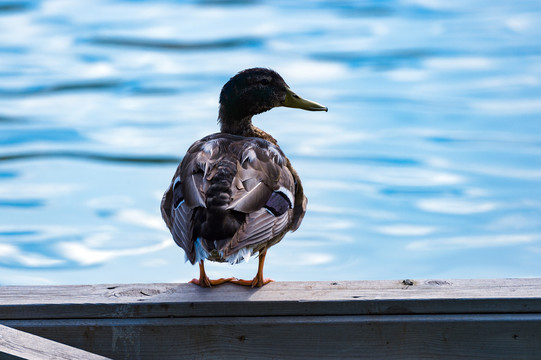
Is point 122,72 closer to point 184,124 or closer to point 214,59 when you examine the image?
point 214,59

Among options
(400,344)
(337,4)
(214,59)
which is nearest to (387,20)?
(337,4)

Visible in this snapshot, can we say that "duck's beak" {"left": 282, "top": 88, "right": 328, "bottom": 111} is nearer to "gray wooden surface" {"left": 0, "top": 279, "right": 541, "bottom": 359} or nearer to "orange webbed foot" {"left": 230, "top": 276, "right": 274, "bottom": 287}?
"orange webbed foot" {"left": 230, "top": 276, "right": 274, "bottom": 287}

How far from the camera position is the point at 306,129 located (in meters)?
8.31

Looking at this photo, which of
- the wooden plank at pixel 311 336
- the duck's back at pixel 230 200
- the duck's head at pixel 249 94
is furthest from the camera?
the duck's head at pixel 249 94

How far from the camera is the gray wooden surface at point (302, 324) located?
2.55 metres

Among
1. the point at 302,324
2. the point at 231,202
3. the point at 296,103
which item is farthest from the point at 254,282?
the point at 296,103

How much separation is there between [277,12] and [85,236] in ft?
27.4

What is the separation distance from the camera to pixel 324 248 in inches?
228

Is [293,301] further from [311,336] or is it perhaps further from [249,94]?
[249,94]

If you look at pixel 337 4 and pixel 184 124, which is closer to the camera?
pixel 184 124

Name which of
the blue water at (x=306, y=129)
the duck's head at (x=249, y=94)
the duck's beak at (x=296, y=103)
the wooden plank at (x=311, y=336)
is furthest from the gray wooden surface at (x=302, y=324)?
the blue water at (x=306, y=129)

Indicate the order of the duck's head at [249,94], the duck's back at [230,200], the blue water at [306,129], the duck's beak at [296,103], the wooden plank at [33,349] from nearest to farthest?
the wooden plank at [33,349] → the duck's back at [230,200] → the duck's head at [249,94] → the duck's beak at [296,103] → the blue water at [306,129]

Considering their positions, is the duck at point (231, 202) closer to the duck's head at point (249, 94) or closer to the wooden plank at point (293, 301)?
the wooden plank at point (293, 301)

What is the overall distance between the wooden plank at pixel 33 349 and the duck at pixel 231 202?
0.56m
